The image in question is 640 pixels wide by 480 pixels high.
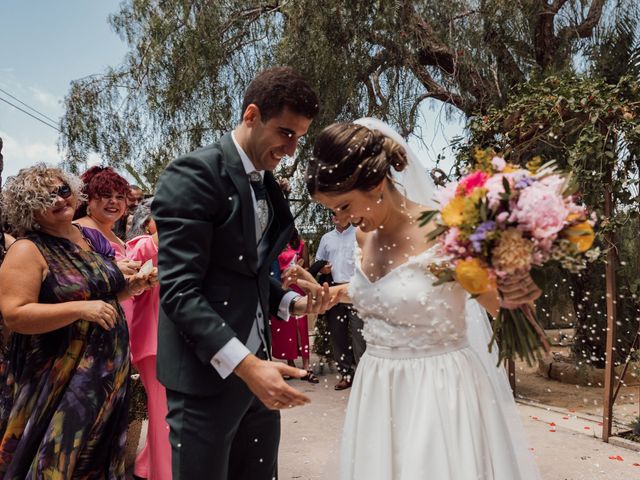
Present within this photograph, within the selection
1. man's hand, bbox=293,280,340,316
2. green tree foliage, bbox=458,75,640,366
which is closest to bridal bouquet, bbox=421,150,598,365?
man's hand, bbox=293,280,340,316

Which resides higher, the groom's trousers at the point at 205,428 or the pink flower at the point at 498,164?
the pink flower at the point at 498,164

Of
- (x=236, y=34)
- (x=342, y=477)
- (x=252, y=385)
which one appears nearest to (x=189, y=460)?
(x=252, y=385)

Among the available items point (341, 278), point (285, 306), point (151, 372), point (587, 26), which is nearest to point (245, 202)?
point (285, 306)

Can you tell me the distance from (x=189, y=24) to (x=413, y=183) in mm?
6333

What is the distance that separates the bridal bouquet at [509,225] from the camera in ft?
5.31

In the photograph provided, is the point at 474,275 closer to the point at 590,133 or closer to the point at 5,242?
the point at 5,242

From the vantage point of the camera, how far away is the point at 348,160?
2201 mm

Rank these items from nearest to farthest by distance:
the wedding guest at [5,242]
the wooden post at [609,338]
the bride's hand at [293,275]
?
1. the bride's hand at [293,275]
2. the wedding guest at [5,242]
3. the wooden post at [609,338]

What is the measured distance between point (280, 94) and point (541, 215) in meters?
0.92

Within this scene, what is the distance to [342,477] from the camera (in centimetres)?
231

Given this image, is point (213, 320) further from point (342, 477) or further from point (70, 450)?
point (70, 450)

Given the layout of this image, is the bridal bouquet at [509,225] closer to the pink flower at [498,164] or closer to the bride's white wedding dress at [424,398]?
the pink flower at [498,164]

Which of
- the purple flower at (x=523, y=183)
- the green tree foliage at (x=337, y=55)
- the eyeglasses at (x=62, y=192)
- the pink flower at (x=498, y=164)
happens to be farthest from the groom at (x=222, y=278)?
the green tree foliage at (x=337, y=55)

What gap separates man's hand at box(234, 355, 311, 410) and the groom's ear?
790 mm
